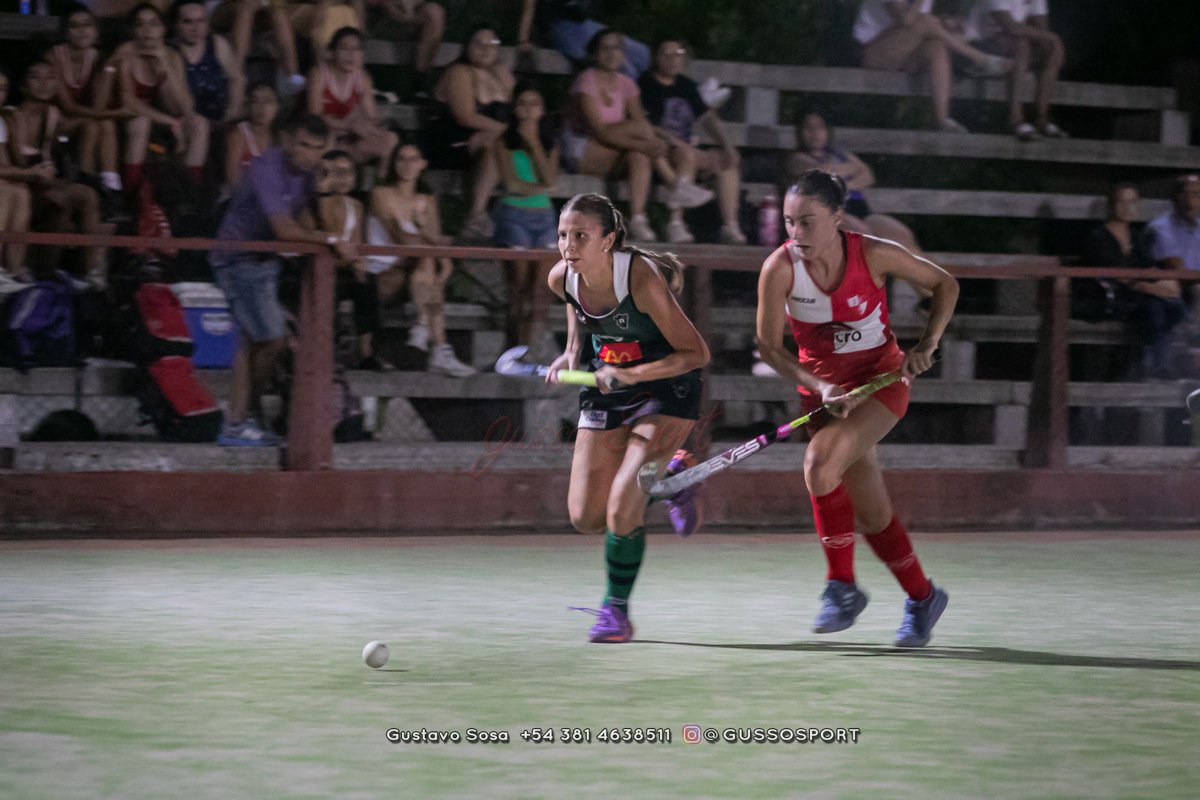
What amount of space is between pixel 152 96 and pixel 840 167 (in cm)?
487

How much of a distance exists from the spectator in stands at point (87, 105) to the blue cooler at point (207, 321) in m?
1.80

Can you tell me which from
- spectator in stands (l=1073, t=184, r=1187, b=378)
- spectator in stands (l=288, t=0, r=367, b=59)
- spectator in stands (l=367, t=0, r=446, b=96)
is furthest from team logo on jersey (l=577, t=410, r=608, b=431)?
spectator in stands (l=367, t=0, r=446, b=96)

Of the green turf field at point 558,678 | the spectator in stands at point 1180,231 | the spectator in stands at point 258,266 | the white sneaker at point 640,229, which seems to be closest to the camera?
the green turf field at point 558,678

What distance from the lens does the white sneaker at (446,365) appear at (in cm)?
969

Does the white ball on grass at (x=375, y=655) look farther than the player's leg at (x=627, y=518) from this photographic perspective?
No

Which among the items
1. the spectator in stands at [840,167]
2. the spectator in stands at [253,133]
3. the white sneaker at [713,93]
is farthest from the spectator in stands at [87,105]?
the spectator in stands at [840,167]

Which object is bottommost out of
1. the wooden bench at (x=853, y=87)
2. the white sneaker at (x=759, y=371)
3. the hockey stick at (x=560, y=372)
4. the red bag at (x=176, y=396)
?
the red bag at (x=176, y=396)

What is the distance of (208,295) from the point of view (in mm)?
8992

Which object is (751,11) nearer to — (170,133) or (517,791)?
(170,133)

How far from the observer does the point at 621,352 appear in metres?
6.06

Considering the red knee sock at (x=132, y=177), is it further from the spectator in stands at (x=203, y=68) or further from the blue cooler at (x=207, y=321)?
the blue cooler at (x=207, y=321)

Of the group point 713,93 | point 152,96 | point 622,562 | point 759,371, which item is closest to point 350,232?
point 152,96

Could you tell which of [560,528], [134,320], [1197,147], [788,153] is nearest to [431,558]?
[560,528]

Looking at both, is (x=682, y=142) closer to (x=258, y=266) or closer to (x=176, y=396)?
(x=258, y=266)
